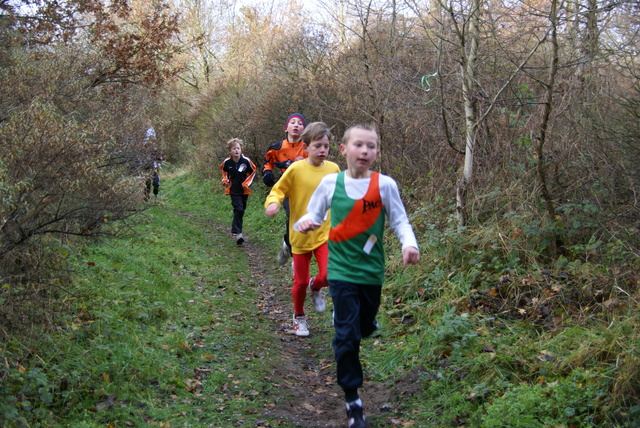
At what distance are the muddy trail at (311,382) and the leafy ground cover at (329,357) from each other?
2cm

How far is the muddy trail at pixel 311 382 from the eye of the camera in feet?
14.4

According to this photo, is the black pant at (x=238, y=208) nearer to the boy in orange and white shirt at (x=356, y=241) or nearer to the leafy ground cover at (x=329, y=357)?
the leafy ground cover at (x=329, y=357)

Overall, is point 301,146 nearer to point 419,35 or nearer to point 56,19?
point 419,35

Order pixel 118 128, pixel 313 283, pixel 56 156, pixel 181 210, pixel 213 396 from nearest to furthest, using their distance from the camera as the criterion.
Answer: pixel 213 396 < pixel 56 156 < pixel 313 283 < pixel 118 128 < pixel 181 210

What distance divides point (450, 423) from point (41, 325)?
3.38 meters

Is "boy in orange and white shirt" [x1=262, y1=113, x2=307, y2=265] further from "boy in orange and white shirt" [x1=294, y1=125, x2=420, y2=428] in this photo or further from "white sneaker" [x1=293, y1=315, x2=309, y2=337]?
"boy in orange and white shirt" [x1=294, y1=125, x2=420, y2=428]

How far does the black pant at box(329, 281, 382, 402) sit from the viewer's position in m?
→ 4.00

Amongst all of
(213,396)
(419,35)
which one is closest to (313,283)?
(213,396)

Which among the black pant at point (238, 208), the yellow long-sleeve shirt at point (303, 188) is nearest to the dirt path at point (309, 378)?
the yellow long-sleeve shirt at point (303, 188)

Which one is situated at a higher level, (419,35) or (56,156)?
(419,35)

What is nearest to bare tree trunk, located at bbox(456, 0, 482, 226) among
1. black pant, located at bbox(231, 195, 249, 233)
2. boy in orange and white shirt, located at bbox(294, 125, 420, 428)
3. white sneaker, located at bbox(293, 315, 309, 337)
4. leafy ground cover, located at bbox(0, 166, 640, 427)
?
leafy ground cover, located at bbox(0, 166, 640, 427)

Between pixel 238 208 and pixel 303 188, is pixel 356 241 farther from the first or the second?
pixel 238 208

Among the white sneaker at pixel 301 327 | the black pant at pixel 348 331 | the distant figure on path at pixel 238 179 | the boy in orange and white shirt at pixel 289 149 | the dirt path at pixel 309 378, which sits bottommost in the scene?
the dirt path at pixel 309 378

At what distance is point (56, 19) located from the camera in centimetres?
1046
